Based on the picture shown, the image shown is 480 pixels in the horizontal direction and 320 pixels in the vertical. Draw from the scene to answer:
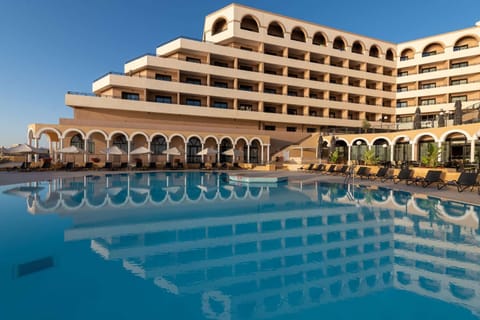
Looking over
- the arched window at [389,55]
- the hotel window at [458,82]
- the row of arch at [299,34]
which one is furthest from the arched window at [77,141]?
the hotel window at [458,82]

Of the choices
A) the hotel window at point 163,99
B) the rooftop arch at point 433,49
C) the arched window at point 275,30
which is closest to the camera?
the hotel window at point 163,99

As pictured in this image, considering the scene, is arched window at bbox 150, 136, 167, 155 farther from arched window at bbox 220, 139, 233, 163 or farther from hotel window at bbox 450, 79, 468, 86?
hotel window at bbox 450, 79, 468, 86

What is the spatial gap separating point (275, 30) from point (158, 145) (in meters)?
24.2

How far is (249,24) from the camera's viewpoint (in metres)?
36.3

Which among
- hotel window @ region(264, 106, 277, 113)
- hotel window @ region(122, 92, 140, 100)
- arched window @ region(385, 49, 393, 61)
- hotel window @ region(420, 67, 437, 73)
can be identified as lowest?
hotel window @ region(264, 106, 277, 113)

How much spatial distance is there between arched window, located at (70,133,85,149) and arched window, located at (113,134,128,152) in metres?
2.86

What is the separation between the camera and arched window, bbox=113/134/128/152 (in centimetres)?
2700

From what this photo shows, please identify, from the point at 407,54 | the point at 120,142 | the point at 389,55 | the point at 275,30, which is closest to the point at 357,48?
the point at 389,55

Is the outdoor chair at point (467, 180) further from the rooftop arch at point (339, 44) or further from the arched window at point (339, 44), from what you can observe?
the arched window at point (339, 44)

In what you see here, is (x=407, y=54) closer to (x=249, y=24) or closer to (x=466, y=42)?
(x=466, y=42)

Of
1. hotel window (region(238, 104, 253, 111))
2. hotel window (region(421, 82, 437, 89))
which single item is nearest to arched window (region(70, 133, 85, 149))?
hotel window (region(238, 104, 253, 111))

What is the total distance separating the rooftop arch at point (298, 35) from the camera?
38.4 metres

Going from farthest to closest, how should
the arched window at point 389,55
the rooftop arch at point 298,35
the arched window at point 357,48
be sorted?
the arched window at point 389,55, the arched window at point 357,48, the rooftop arch at point 298,35

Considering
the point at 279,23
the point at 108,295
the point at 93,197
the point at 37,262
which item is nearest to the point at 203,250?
the point at 108,295
